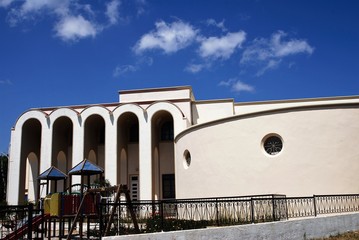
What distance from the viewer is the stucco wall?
656 inches

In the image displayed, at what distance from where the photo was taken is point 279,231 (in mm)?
13422

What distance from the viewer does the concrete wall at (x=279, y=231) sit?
1167 cm

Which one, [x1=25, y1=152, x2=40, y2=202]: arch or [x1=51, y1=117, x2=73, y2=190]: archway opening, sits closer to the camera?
[x1=51, y1=117, x2=73, y2=190]: archway opening

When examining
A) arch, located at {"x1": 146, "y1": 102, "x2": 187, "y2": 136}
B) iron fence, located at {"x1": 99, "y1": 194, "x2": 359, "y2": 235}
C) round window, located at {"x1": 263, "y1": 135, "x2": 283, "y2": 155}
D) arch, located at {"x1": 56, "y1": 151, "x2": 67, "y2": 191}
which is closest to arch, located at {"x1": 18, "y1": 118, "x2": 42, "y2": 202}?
arch, located at {"x1": 56, "y1": 151, "x2": 67, "y2": 191}

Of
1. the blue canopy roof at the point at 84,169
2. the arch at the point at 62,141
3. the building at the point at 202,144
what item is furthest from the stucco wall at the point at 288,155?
the arch at the point at 62,141

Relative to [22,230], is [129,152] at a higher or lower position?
higher

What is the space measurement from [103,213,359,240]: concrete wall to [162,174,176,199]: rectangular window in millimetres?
15765

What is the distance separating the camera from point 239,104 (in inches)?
1170

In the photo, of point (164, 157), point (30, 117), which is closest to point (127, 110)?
point (164, 157)

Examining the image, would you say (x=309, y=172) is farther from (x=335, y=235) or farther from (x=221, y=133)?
(x=221, y=133)

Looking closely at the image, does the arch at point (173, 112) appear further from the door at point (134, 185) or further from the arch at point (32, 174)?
the arch at point (32, 174)

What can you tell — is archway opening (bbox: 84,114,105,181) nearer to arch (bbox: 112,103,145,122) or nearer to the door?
arch (bbox: 112,103,145,122)

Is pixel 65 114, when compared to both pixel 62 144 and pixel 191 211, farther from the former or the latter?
pixel 191 211

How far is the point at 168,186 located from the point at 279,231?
16.8 m
